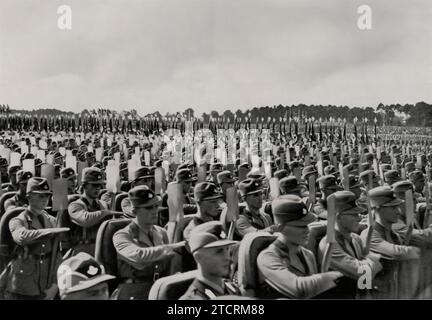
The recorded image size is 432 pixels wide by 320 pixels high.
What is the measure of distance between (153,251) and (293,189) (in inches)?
103

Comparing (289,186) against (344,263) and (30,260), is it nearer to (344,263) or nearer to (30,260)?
(344,263)

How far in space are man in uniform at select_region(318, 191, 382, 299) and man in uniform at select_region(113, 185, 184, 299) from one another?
5.43 feet

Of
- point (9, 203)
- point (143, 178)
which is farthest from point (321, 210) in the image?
point (9, 203)

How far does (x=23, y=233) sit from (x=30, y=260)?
39 cm

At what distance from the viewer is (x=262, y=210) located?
25.3 feet

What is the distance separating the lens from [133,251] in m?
5.81

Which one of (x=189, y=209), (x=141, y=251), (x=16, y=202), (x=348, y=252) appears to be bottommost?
(x=348, y=252)

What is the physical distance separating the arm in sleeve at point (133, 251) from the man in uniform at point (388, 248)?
96.5 inches

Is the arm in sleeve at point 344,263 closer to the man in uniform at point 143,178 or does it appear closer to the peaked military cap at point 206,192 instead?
the peaked military cap at point 206,192

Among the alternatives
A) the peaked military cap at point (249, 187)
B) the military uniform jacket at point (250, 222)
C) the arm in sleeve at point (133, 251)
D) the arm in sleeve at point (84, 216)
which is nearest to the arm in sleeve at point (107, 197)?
the arm in sleeve at point (84, 216)

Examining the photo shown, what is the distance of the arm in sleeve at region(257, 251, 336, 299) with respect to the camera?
193 inches

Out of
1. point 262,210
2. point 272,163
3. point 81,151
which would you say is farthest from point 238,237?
point 81,151

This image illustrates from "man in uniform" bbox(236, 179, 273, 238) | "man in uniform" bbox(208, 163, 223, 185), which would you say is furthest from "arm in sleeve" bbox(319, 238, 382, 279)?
"man in uniform" bbox(208, 163, 223, 185)
